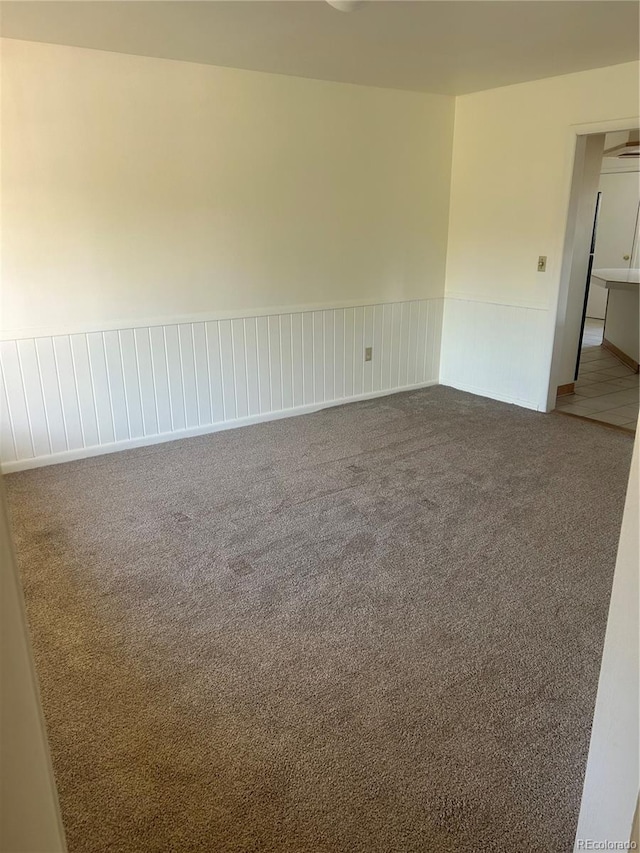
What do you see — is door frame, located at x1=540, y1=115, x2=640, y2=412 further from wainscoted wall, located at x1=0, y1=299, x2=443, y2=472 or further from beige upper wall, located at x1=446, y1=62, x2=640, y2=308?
wainscoted wall, located at x1=0, y1=299, x2=443, y2=472

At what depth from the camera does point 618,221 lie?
28.1ft

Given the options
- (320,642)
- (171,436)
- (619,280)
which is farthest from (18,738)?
(619,280)

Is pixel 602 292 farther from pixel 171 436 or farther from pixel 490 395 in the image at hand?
pixel 171 436

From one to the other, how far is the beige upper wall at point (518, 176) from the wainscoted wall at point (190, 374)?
1.96ft

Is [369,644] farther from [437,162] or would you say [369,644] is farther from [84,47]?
[437,162]

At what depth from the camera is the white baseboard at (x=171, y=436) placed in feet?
11.8

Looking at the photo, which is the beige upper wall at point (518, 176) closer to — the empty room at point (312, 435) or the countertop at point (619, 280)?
the empty room at point (312, 435)

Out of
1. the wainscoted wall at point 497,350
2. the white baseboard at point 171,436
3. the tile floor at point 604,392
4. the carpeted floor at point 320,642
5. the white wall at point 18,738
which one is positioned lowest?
the carpeted floor at point 320,642

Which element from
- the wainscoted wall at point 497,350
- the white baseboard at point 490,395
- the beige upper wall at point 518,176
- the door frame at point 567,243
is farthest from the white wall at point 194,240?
the door frame at point 567,243

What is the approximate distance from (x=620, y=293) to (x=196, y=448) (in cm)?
517

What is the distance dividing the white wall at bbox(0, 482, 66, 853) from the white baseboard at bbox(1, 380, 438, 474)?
272 centimetres

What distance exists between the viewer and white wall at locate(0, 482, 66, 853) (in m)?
0.61

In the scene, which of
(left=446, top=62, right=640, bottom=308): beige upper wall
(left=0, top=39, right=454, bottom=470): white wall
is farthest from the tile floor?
(left=0, top=39, right=454, bottom=470): white wall

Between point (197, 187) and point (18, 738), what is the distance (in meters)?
3.64
